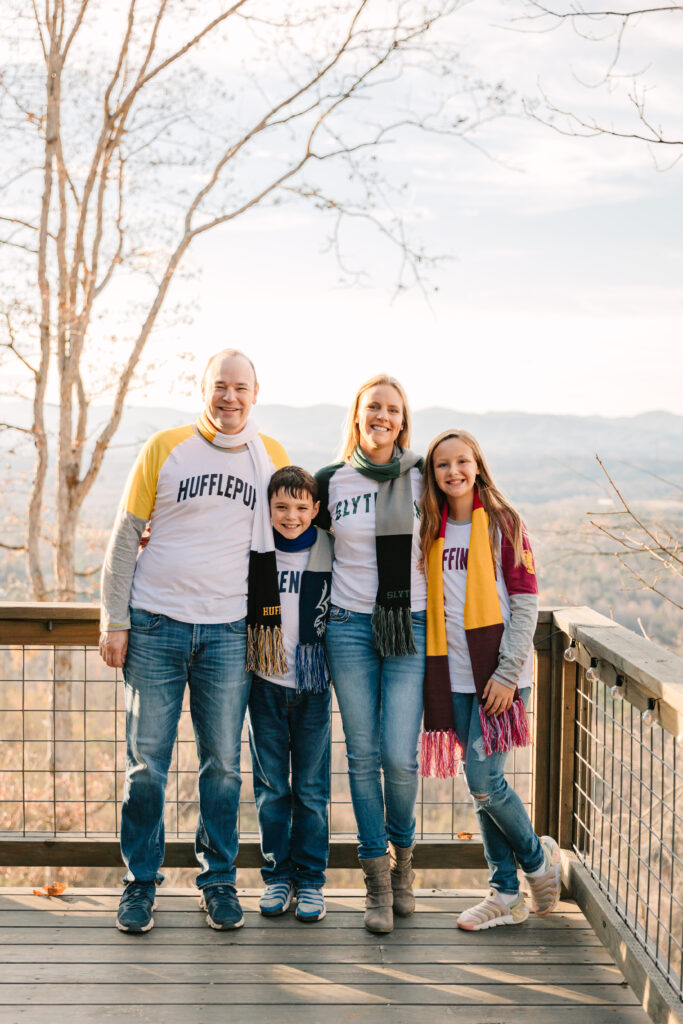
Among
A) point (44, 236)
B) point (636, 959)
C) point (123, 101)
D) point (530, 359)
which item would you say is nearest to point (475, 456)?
point (636, 959)

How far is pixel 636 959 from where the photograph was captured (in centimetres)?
241

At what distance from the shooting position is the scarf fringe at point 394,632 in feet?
8.41

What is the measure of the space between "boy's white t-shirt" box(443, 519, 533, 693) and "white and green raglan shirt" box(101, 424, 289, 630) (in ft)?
2.04

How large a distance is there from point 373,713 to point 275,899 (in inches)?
27.6

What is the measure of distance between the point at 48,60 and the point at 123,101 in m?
0.81

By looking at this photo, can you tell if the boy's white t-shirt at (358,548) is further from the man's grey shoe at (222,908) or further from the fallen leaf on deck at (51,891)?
the fallen leaf on deck at (51,891)

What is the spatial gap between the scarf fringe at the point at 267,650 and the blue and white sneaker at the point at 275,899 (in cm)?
74

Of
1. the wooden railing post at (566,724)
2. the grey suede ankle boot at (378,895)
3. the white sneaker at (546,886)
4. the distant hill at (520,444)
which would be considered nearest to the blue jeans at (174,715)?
the grey suede ankle boot at (378,895)

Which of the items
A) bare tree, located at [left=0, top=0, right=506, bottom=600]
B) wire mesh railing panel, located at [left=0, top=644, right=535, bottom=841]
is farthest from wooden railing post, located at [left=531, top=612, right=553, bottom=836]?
bare tree, located at [left=0, top=0, right=506, bottom=600]

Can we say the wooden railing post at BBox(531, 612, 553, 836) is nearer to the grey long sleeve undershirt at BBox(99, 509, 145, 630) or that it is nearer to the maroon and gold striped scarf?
the maroon and gold striped scarf

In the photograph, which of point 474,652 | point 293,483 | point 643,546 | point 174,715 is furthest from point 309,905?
point 643,546

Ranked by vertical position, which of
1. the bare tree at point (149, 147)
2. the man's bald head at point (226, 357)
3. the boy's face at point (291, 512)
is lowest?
the boy's face at point (291, 512)

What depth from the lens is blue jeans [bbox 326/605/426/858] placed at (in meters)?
2.63

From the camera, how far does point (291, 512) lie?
8.72 feet
